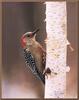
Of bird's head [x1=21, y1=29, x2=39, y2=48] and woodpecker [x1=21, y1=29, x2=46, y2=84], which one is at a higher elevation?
bird's head [x1=21, y1=29, x2=39, y2=48]

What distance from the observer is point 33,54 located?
1.11 m

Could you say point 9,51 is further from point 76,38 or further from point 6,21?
point 76,38

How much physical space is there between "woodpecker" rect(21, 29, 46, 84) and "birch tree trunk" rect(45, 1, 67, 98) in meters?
0.03

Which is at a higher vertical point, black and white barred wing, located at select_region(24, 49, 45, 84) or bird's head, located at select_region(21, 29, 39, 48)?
bird's head, located at select_region(21, 29, 39, 48)

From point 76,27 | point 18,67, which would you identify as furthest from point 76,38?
point 18,67

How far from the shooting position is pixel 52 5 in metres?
1.09

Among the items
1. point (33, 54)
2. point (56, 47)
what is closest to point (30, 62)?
point (33, 54)

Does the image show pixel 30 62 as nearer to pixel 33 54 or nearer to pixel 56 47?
pixel 33 54

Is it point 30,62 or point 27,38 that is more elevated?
point 27,38

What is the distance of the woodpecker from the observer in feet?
3.62

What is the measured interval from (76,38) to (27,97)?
0.41m

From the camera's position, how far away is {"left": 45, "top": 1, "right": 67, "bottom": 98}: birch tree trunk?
43.1 inches

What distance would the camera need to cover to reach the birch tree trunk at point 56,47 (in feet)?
3.59

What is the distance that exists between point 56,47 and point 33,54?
129 millimetres
